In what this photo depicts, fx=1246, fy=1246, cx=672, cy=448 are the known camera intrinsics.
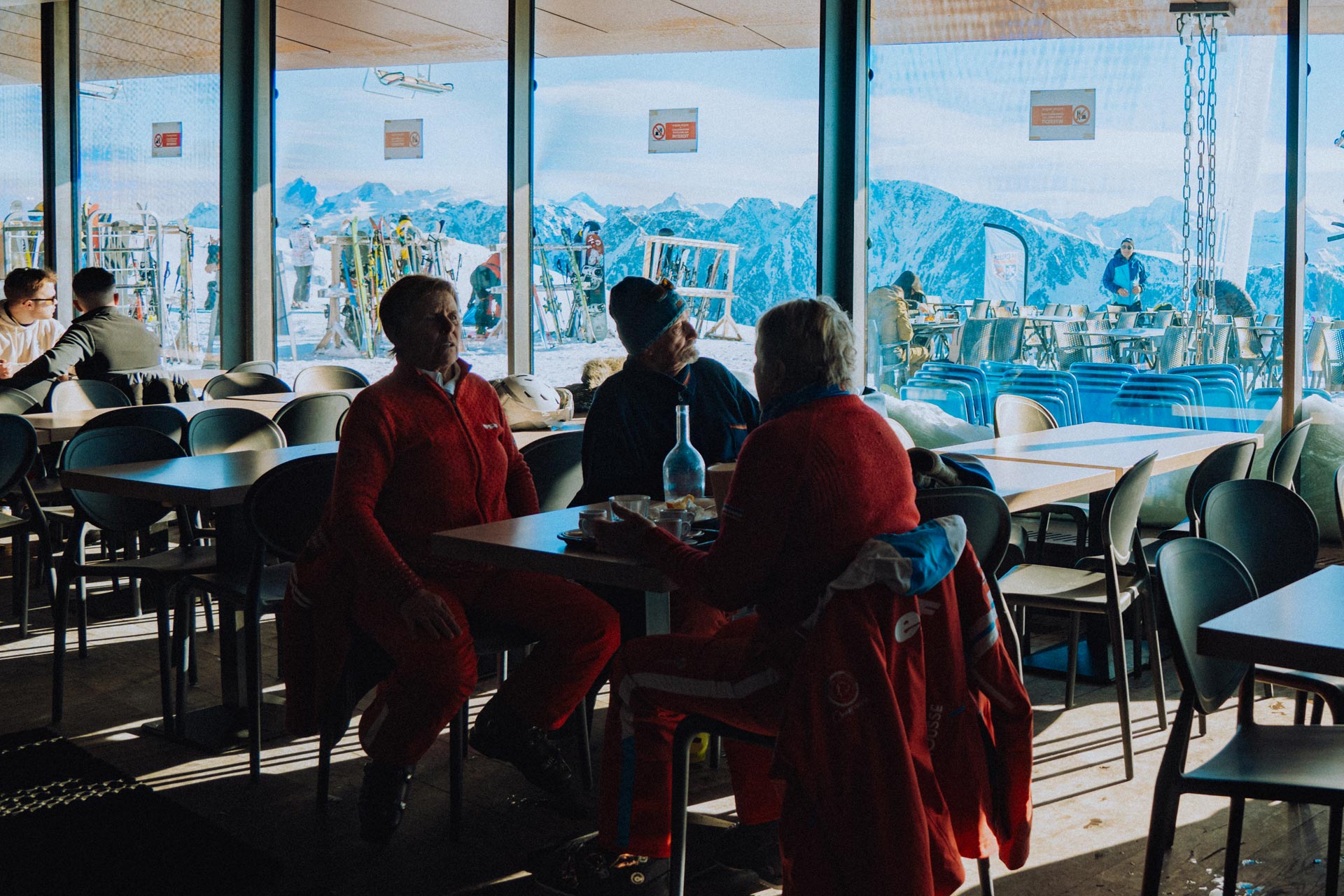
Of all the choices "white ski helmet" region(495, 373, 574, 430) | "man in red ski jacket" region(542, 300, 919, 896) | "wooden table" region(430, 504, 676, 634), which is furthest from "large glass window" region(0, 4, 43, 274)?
"man in red ski jacket" region(542, 300, 919, 896)

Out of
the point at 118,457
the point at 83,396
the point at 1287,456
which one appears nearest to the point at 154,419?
the point at 118,457

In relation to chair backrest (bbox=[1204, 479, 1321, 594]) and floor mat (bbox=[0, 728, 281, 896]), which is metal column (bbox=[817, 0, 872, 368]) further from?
floor mat (bbox=[0, 728, 281, 896])

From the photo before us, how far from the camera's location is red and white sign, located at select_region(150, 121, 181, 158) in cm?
886

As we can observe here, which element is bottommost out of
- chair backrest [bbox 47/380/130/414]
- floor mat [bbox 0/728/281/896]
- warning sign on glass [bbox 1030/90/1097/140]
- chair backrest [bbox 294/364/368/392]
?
floor mat [bbox 0/728/281/896]

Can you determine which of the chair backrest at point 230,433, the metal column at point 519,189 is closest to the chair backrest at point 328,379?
the metal column at point 519,189

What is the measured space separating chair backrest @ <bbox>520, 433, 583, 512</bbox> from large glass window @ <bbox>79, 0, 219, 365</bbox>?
5.51 meters

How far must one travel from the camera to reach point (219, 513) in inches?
153

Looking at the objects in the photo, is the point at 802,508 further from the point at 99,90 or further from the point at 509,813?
the point at 99,90

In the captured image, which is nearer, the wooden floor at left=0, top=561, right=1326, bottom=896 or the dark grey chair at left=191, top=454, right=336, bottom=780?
the wooden floor at left=0, top=561, right=1326, bottom=896

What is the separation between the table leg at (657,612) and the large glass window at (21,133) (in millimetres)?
8819

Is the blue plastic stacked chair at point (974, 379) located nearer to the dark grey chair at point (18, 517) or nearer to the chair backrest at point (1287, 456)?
the chair backrest at point (1287, 456)

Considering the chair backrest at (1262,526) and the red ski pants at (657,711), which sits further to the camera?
the chair backrest at (1262,526)

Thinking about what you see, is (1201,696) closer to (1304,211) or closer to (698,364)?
(698,364)

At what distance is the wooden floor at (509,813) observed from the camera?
2.85 m
